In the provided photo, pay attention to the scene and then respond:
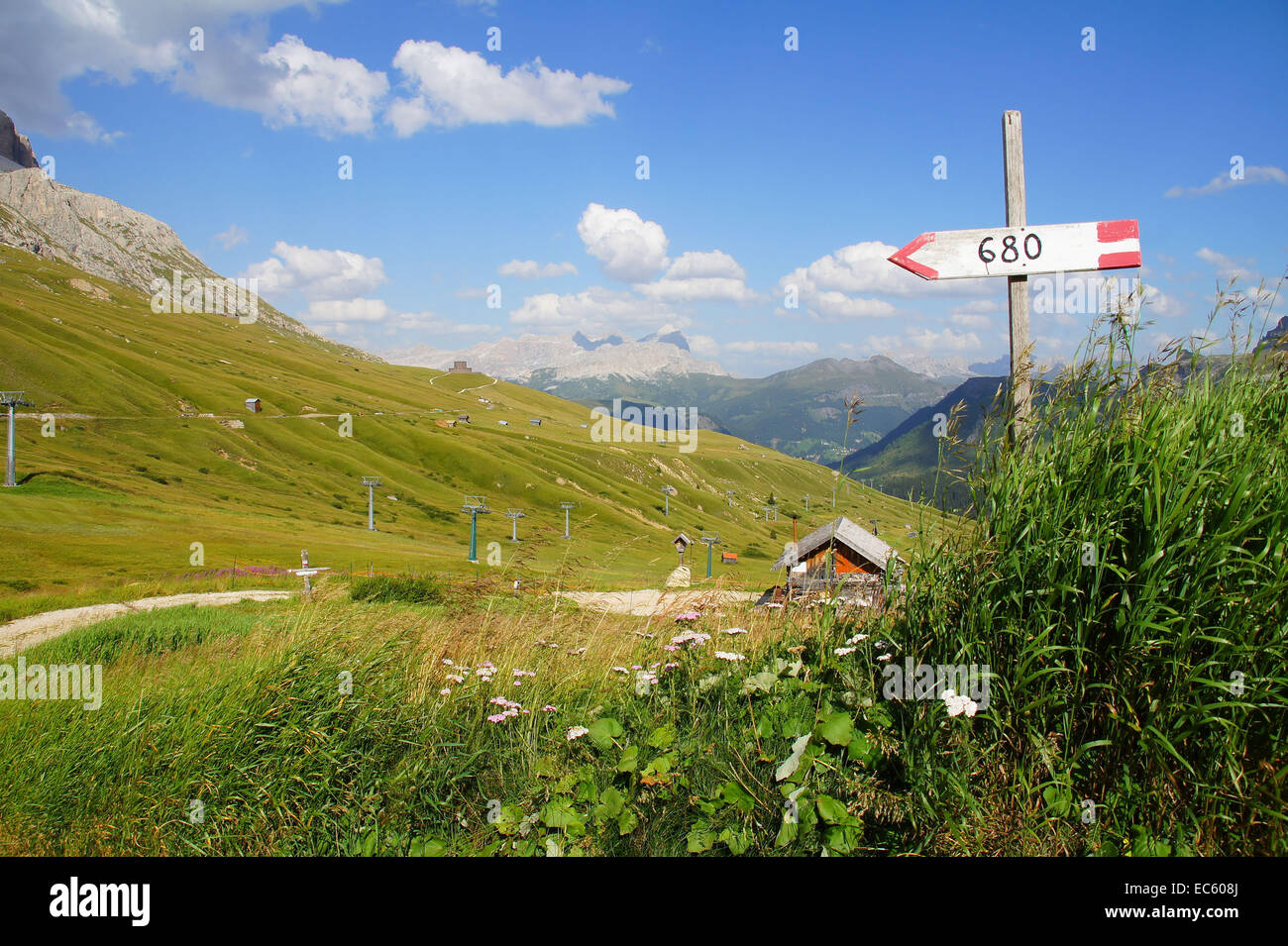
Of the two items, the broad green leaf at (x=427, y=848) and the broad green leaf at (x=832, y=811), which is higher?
the broad green leaf at (x=832, y=811)

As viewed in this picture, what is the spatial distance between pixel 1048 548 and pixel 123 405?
553 ft

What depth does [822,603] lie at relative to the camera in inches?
222

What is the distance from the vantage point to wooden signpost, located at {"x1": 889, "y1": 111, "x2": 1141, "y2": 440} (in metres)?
5.33

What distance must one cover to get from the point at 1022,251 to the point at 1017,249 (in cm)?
5

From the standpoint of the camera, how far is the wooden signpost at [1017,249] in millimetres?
5328

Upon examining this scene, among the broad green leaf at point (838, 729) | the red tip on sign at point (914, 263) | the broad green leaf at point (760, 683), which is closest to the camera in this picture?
the broad green leaf at point (838, 729)

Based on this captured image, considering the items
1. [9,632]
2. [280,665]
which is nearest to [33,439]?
[9,632]

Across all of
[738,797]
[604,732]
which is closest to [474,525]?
[604,732]

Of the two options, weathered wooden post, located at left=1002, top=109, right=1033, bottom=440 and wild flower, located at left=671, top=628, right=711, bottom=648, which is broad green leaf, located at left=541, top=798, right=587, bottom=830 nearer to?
wild flower, located at left=671, top=628, right=711, bottom=648

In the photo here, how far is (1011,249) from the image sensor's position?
18.2 feet

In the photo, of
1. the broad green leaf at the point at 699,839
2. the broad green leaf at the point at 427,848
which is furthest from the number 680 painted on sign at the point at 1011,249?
the broad green leaf at the point at 427,848

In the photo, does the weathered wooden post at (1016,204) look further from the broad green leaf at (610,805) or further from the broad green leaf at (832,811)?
the broad green leaf at (610,805)

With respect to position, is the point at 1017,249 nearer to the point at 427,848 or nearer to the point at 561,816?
the point at 561,816
